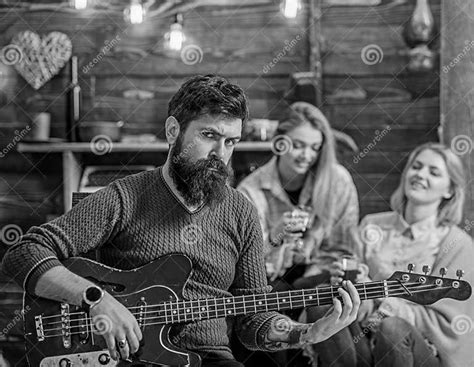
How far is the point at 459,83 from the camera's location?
3.61m

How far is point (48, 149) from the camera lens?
357 centimetres

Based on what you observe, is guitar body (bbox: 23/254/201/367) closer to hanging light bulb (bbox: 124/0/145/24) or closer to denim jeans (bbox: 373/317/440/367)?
denim jeans (bbox: 373/317/440/367)

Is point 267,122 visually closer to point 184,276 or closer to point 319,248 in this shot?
point 319,248

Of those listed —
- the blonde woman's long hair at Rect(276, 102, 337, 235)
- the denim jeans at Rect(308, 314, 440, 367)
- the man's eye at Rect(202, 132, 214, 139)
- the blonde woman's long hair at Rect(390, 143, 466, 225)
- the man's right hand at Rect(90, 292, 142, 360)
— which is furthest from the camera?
the blonde woman's long hair at Rect(276, 102, 337, 235)

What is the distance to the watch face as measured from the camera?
2053 mm

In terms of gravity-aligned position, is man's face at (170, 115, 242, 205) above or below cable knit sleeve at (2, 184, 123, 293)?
above

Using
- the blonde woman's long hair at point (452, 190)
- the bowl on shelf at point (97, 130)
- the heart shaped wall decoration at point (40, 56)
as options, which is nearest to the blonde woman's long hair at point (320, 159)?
the blonde woman's long hair at point (452, 190)

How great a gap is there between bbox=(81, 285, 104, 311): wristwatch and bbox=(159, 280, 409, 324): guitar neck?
0.20 metres

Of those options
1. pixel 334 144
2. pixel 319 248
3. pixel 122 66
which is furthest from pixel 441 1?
pixel 122 66

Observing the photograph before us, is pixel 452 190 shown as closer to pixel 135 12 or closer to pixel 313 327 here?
pixel 313 327

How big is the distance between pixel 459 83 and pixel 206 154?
1.81m

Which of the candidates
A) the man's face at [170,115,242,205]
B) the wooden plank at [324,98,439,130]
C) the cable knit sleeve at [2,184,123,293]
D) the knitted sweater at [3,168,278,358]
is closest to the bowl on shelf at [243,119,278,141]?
the wooden plank at [324,98,439,130]

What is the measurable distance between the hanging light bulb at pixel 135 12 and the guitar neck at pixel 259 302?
5.95 feet

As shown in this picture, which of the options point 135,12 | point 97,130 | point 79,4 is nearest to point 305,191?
point 97,130
